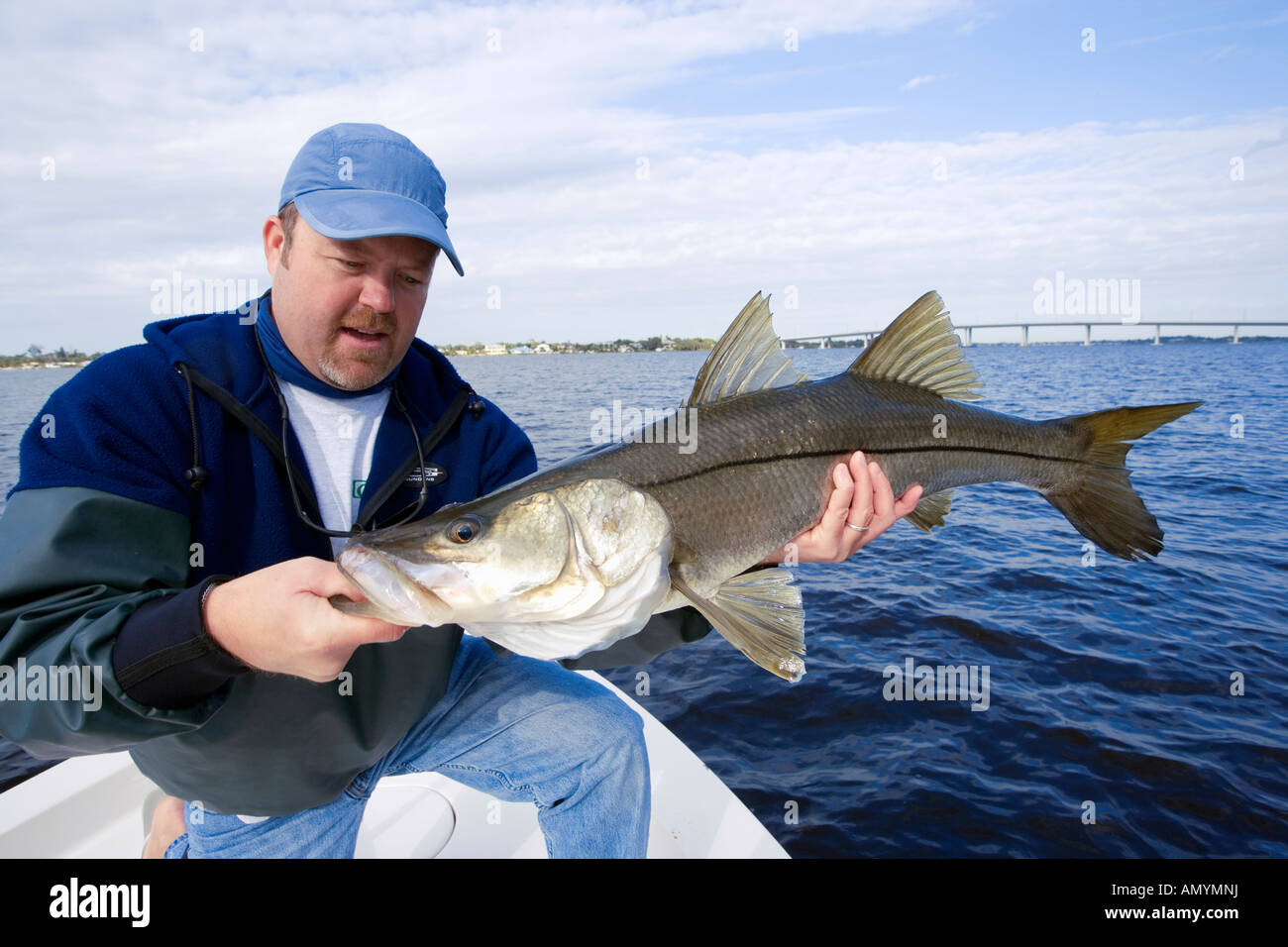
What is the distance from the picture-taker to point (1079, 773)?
583 cm

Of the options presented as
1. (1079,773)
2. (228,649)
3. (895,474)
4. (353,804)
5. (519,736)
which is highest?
(895,474)

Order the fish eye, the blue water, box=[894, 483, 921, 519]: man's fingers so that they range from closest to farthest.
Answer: the fish eye
box=[894, 483, 921, 519]: man's fingers
the blue water

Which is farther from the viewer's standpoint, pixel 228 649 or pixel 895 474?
pixel 895 474

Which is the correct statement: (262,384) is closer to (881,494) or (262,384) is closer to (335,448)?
(335,448)

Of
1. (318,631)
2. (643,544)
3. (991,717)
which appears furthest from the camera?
(991,717)

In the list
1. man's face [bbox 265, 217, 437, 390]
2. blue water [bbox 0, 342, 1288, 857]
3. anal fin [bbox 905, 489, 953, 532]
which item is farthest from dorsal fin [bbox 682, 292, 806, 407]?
blue water [bbox 0, 342, 1288, 857]

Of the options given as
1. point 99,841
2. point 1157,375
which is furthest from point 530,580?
point 1157,375

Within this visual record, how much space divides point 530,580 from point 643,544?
0.45 metres

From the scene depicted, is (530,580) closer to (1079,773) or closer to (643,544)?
(643,544)

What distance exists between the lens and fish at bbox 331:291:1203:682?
6.93 ft

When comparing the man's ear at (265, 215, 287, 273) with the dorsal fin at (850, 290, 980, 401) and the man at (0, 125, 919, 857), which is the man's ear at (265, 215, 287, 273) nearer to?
the man at (0, 125, 919, 857)

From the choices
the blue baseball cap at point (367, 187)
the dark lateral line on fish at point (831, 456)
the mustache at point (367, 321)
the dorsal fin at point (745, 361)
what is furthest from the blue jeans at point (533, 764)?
the blue baseball cap at point (367, 187)

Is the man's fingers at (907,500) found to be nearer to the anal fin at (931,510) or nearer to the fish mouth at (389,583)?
the anal fin at (931,510)

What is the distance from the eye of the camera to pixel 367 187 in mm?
2816
